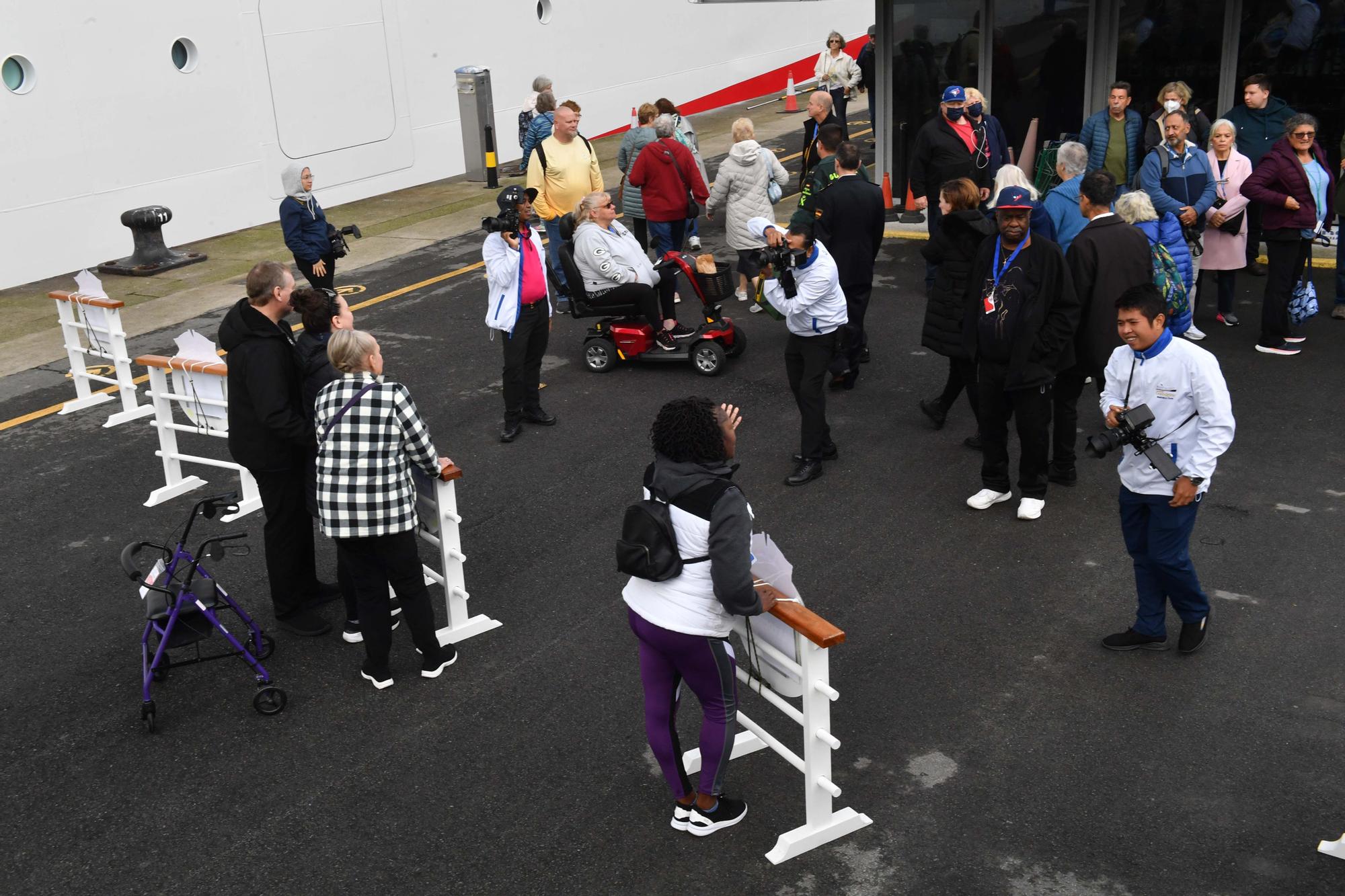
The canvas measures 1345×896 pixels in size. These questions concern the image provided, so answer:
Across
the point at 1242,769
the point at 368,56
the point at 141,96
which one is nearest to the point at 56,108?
the point at 141,96

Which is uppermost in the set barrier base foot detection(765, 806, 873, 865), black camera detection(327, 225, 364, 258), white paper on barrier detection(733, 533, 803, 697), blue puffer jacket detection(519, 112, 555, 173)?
blue puffer jacket detection(519, 112, 555, 173)

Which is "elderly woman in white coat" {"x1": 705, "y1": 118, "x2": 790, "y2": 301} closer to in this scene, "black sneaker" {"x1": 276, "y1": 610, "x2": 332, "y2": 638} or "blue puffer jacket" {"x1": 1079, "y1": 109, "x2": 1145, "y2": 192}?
"blue puffer jacket" {"x1": 1079, "y1": 109, "x2": 1145, "y2": 192}

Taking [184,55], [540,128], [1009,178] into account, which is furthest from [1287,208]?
[184,55]

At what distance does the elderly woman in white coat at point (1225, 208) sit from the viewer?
34.0ft

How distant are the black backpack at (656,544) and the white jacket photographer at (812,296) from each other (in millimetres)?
3569

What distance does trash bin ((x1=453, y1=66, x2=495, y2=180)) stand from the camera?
62.3 feet

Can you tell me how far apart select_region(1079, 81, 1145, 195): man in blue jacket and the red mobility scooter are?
13.6 ft

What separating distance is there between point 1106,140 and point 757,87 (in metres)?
15.8

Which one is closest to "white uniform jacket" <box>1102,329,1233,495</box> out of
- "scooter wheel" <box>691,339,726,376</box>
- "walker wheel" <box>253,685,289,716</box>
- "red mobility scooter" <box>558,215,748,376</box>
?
"walker wheel" <box>253,685,289,716</box>

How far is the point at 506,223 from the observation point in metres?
8.70

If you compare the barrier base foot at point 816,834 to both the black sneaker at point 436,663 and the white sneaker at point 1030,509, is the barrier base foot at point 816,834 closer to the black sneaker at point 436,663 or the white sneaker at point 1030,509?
the black sneaker at point 436,663

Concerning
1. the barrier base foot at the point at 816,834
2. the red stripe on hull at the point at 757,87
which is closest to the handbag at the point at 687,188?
the barrier base foot at the point at 816,834

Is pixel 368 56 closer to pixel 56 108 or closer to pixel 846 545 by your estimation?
pixel 56 108

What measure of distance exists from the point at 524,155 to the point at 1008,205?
8004mm
